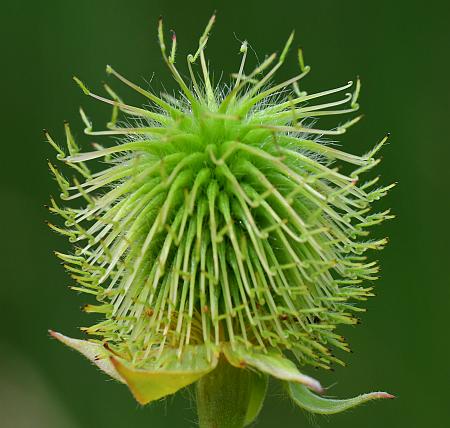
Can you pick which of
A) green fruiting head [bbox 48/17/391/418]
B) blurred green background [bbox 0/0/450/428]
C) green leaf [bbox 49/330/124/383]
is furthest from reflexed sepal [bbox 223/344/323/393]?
blurred green background [bbox 0/0/450/428]

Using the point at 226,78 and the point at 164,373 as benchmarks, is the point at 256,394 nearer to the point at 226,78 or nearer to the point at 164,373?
the point at 164,373

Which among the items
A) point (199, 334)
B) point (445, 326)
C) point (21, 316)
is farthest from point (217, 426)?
point (21, 316)

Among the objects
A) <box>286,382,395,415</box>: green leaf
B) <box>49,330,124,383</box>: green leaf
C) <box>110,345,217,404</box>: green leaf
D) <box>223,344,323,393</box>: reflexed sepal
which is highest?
<box>49,330,124,383</box>: green leaf

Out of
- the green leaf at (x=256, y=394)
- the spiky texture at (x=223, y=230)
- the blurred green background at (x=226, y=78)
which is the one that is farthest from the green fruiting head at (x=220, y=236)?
the blurred green background at (x=226, y=78)

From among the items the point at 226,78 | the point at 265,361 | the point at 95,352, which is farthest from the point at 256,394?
the point at 226,78

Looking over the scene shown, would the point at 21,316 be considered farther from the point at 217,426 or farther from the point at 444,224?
the point at 217,426

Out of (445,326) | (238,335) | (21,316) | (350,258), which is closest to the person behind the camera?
(238,335)

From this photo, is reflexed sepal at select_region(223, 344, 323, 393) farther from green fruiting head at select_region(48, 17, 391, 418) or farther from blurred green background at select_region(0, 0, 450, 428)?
blurred green background at select_region(0, 0, 450, 428)
